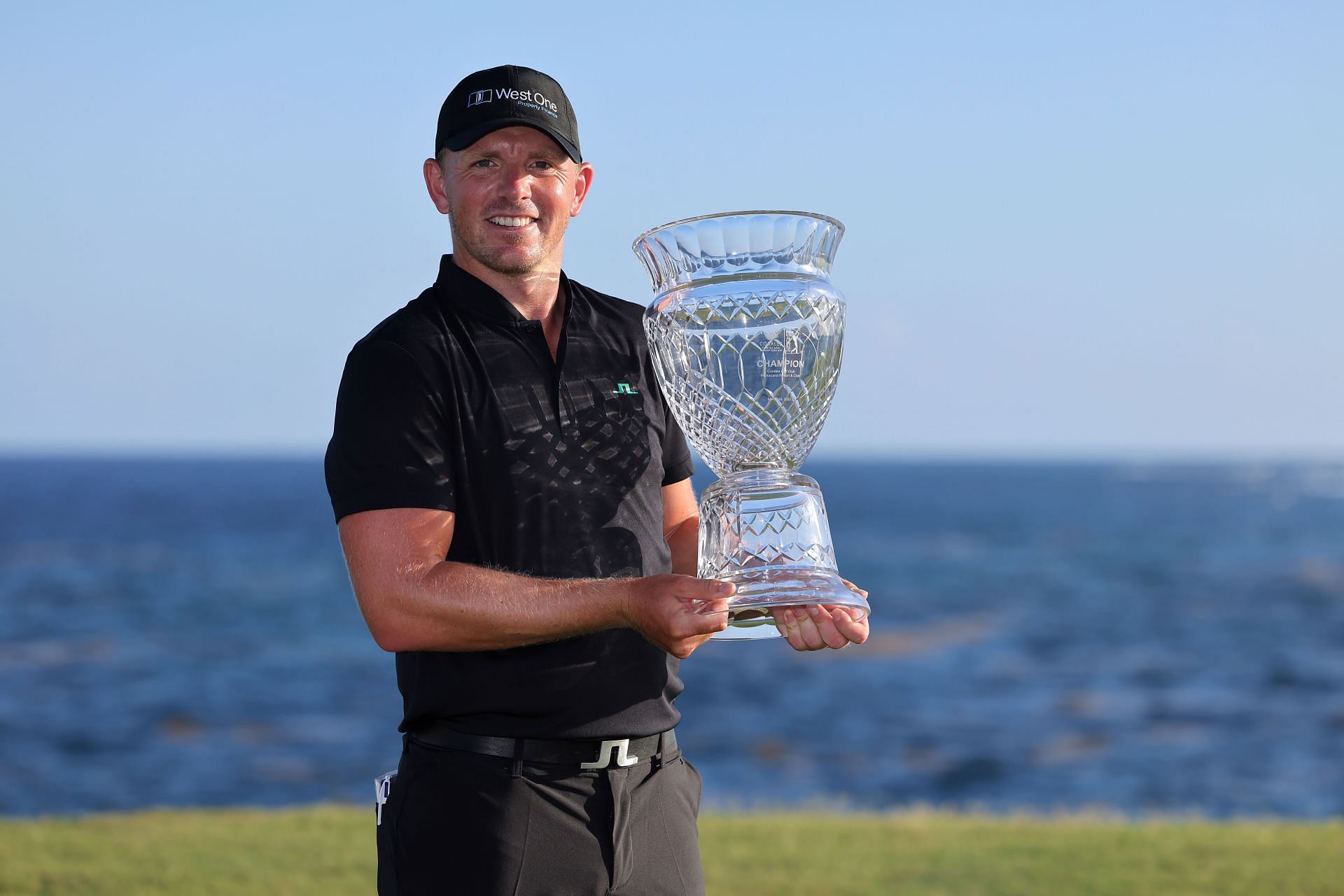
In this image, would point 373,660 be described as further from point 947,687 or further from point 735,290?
point 735,290

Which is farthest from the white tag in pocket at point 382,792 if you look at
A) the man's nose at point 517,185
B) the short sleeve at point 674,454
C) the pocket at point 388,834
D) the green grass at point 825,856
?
the green grass at point 825,856

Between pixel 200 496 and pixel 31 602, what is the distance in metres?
58.8

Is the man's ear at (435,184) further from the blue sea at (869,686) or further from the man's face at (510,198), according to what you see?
the blue sea at (869,686)

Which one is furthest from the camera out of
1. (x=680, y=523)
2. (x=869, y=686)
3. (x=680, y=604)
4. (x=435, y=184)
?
(x=869, y=686)

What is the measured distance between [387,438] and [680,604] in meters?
0.70

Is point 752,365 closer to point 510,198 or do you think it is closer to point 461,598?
point 510,198

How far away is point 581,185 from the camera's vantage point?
3111 millimetres

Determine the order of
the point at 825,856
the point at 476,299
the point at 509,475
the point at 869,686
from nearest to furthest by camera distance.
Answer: the point at 509,475 → the point at 476,299 → the point at 825,856 → the point at 869,686

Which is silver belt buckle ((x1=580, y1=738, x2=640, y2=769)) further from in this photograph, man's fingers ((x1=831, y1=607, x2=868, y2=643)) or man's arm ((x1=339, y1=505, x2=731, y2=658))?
man's fingers ((x1=831, y1=607, x2=868, y2=643))

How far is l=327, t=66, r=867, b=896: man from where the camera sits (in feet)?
8.63

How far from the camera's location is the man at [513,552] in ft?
8.63

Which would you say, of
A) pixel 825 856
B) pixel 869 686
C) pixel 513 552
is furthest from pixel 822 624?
pixel 869 686

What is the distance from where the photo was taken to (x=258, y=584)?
155 ft

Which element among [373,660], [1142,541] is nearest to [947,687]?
[373,660]
